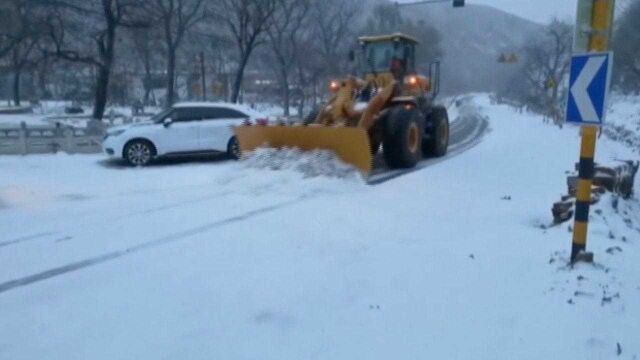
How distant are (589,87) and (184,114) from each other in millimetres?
11528

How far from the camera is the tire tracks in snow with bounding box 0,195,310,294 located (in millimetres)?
5617

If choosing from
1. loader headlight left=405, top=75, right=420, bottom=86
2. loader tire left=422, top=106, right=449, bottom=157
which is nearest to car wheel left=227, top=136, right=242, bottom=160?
loader headlight left=405, top=75, right=420, bottom=86

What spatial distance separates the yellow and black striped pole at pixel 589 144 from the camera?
532 centimetres

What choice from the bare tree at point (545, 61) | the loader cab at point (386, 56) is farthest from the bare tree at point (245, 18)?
the bare tree at point (545, 61)

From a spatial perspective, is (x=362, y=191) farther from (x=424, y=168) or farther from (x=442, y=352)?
(x=442, y=352)

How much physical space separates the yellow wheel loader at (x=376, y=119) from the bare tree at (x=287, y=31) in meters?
23.8

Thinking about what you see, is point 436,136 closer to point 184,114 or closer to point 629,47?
point 184,114

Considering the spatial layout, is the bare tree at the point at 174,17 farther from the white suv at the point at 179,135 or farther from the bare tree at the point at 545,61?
the bare tree at the point at 545,61

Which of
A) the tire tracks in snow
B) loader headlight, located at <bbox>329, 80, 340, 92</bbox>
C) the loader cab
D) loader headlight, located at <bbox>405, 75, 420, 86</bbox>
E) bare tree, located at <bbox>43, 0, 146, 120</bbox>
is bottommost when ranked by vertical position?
the tire tracks in snow

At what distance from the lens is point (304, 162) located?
1082cm

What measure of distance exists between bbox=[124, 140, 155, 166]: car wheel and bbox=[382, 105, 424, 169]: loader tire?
6154 millimetres

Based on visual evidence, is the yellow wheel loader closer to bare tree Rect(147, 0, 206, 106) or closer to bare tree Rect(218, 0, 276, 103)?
bare tree Rect(147, 0, 206, 106)

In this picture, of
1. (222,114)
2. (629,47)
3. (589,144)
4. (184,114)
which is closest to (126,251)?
(589,144)

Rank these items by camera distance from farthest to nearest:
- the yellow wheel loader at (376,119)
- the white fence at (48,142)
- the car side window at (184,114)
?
1. the white fence at (48,142)
2. the car side window at (184,114)
3. the yellow wheel loader at (376,119)
